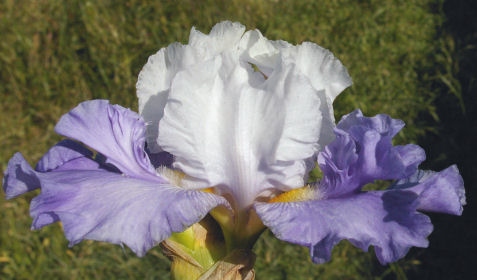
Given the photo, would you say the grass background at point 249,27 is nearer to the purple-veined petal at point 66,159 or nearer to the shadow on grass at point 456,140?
the shadow on grass at point 456,140

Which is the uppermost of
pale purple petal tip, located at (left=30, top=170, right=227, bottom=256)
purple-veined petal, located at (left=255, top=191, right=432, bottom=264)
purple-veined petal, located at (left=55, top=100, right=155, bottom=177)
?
purple-veined petal, located at (left=55, top=100, right=155, bottom=177)

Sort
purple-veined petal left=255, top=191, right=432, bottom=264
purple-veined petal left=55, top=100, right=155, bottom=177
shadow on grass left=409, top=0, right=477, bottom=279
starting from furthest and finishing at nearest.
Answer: shadow on grass left=409, top=0, right=477, bottom=279 < purple-veined petal left=55, top=100, right=155, bottom=177 < purple-veined petal left=255, top=191, right=432, bottom=264

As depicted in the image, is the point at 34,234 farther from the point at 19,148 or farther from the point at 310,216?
the point at 310,216

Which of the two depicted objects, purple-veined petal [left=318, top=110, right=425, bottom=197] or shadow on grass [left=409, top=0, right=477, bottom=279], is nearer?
purple-veined petal [left=318, top=110, right=425, bottom=197]

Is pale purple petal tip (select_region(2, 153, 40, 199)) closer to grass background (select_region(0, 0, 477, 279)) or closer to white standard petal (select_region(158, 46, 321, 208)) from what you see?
white standard petal (select_region(158, 46, 321, 208))

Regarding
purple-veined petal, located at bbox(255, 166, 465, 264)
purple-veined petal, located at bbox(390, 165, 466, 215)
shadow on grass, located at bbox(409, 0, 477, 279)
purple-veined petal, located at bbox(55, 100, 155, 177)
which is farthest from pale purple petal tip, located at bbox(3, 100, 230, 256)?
shadow on grass, located at bbox(409, 0, 477, 279)

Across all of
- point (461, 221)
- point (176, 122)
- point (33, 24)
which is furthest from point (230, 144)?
point (33, 24)

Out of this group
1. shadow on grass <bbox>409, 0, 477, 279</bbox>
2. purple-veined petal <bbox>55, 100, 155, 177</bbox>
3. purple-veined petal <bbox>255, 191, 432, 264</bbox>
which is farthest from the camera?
shadow on grass <bbox>409, 0, 477, 279</bbox>

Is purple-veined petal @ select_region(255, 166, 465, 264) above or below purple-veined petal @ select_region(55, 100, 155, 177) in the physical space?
below
